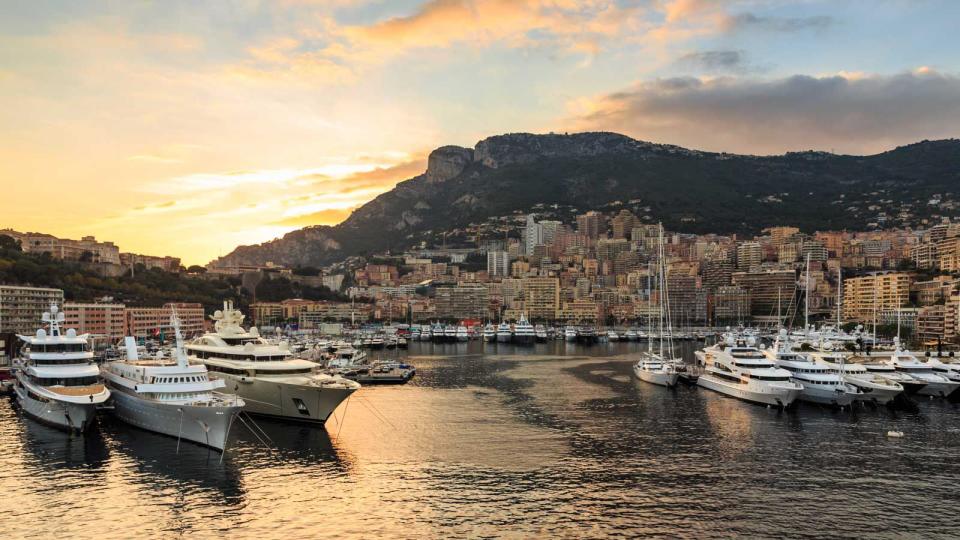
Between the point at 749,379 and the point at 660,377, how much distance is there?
11.4 metres

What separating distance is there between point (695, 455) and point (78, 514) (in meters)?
26.8

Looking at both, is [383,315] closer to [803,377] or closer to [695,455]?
[803,377]

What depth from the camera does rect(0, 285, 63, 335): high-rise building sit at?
8444 centimetres

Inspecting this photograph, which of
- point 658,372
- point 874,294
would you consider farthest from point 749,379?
point 874,294

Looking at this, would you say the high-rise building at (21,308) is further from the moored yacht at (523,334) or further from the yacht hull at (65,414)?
the moored yacht at (523,334)

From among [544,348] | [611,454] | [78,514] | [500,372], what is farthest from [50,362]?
[544,348]

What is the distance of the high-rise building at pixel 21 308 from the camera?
277 ft

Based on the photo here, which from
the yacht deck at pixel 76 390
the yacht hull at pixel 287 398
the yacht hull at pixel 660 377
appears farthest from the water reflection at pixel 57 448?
the yacht hull at pixel 660 377

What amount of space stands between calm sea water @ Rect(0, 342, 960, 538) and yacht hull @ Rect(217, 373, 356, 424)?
3.70 feet

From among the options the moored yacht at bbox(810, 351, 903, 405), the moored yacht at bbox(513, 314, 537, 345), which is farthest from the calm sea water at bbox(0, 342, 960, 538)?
the moored yacht at bbox(513, 314, 537, 345)

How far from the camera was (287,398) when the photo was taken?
136 ft

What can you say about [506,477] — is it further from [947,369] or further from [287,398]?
[947,369]

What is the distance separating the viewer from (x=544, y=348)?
122 m

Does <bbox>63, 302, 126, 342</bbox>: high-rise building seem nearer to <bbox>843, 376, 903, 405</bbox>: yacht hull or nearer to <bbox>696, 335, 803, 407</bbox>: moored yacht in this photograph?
<bbox>696, 335, 803, 407</bbox>: moored yacht
